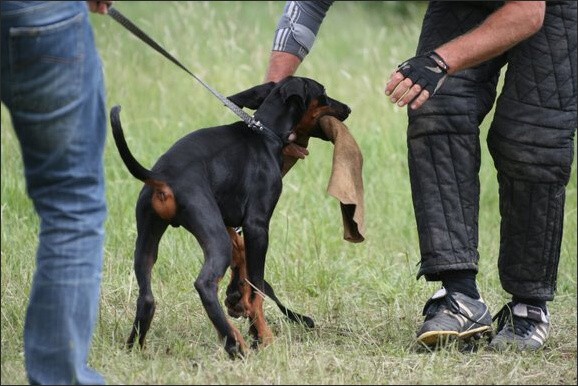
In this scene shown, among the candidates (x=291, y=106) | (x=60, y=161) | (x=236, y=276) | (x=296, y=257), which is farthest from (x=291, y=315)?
(x=60, y=161)

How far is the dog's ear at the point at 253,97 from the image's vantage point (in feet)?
15.8

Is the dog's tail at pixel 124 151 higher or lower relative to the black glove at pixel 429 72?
lower

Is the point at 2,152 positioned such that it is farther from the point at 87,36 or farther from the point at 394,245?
the point at 87,36

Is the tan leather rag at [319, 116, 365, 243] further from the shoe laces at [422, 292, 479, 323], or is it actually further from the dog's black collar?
the shoe laces at [422, 292, 479, 323]

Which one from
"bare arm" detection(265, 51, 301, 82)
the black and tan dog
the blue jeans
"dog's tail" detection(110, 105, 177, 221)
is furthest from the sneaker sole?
the blue jeans

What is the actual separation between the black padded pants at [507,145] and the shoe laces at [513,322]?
104 millimetres

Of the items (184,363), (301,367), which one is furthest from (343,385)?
(184,363)

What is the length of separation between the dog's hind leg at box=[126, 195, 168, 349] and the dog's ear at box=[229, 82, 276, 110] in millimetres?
741

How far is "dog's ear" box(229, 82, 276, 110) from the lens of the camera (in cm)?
483

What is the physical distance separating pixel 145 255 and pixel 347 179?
819 millimetres

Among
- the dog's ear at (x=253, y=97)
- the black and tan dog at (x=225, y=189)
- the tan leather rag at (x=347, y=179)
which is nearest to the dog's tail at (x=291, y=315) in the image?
the black and tan dog at (x=225, y=189)

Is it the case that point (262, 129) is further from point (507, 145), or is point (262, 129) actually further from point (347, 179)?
point (507, 145)

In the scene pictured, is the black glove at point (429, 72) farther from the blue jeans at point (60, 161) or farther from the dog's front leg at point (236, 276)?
the blue jeans at point (60, 161)

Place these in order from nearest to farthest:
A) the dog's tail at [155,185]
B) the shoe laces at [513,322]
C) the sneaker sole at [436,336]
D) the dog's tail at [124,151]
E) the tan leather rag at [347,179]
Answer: the dog's tail at [124,151]
the dog's tail at [155,185]
the tan leather rag at [347,179]
the sneaker sole at [436,336]
the shoe laces at [513,322]
